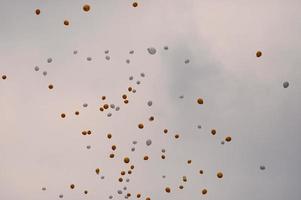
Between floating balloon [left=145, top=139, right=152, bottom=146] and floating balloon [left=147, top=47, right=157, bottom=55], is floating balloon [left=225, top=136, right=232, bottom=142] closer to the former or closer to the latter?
floating balloon [left=145, top=139, right=152, bottom=146]

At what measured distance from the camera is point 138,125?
12.8 metres

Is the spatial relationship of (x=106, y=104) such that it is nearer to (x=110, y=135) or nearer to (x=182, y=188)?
(x=110, y=135)

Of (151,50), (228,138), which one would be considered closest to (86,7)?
(151,50)

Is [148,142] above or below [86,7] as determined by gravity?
below

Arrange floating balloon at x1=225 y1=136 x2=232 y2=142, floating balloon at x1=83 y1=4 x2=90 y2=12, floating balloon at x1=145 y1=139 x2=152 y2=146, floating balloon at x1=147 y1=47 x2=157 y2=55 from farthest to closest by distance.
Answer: floating balloon at x1=225 y1=136 x2=232 y2=142, floating balloon at x1=145 y1=139 x2=152 y2=146, floating balloon at x1=147 y1=47 x2=157 y2=55, floating balloon at x1=83 y1=4 x2=90 y2=12

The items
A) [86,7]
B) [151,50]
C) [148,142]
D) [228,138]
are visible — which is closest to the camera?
[86,7]

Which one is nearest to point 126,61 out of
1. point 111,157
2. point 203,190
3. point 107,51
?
point 107,51

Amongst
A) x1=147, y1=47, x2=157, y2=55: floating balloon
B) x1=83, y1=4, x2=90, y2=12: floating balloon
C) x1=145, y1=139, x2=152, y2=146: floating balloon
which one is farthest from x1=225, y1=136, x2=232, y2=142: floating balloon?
x1=83, y1=4, x2=90, y2=12: floating balloon

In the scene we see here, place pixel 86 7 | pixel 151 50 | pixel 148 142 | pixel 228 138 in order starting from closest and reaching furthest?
pixel 86 7 < pixel 151 50 < pixel 148 142 < pixel 228 138

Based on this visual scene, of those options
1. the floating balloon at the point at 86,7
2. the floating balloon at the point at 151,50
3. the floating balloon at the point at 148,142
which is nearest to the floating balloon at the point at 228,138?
the floating balloon at the point at 148,142

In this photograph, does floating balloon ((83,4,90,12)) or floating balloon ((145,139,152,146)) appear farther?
floating balloon ((145,139,152,146))

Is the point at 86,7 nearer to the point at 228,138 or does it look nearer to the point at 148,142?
the point at 148,142

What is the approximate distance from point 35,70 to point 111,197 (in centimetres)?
328

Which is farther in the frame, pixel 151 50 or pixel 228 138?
pixel 228 138
